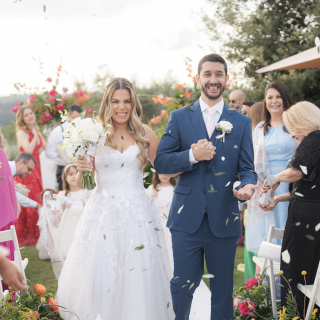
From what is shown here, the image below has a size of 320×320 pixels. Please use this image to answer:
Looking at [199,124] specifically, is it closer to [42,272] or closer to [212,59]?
[212,59]

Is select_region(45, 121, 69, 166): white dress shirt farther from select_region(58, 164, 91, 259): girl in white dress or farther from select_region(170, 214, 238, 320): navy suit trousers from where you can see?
select_region(170, 214, 238, 320): navy suit trousers

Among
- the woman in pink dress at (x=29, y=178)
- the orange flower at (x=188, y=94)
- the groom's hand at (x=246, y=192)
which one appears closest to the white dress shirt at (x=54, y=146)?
the woman in pink dress at (x=29, y=178)

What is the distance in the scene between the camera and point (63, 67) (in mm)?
6547

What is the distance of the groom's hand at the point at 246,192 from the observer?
8.25 feet

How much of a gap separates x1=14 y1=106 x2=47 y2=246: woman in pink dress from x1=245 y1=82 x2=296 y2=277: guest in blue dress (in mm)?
4092

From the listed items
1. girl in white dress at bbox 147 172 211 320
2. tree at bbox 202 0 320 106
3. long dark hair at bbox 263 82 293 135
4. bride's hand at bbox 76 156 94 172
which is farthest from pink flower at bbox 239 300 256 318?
tree at bbox 202 0 320 106

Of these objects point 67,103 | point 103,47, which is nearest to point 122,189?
point 103,47

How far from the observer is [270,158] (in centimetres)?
411

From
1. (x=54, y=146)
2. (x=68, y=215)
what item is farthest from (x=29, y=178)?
(x=68, y=215)

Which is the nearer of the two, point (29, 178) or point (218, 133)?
point (218, 133)

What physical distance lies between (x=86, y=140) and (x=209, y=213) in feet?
3.57

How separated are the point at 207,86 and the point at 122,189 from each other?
1153 millimetres

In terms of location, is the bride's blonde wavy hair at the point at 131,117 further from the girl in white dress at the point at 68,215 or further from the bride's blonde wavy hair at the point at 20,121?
the bride's blonde wavy hair at the point at 20,121

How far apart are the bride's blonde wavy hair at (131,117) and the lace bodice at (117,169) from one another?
0.06 meters
